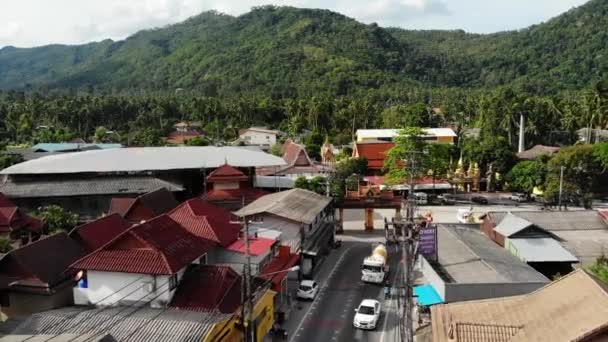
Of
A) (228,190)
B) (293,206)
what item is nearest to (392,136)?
(228,190)

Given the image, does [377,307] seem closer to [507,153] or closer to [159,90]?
[507,153]

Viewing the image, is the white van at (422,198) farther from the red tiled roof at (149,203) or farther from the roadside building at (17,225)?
the roadside building at (17,225)

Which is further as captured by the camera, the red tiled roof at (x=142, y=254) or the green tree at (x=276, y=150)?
the green tree at (x=276, y=150)

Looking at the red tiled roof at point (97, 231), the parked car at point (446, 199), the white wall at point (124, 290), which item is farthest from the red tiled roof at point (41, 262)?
the parked car at point (446, 199)

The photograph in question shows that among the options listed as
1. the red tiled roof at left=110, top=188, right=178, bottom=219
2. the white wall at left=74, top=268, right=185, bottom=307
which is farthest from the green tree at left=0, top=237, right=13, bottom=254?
the white wall at left=74, top=268, right=185, bottom=307

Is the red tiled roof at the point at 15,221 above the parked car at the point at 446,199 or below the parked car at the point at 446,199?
Result: above

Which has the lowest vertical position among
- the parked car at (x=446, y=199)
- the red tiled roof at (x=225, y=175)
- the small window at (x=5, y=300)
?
the parked car at (x=446, y=199)

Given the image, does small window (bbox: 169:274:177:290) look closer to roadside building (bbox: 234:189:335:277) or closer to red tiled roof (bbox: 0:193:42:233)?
roadside building (bbox: 234:189:335:277)

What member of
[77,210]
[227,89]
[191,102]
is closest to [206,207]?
[77,210]
